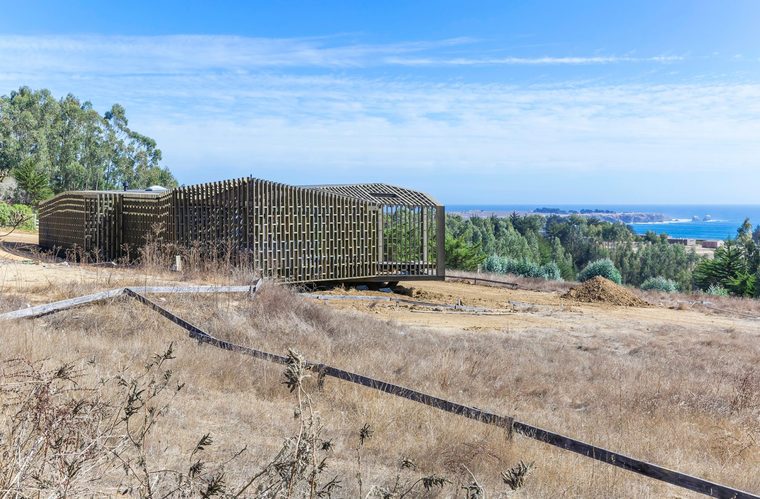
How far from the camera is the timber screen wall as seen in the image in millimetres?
16250

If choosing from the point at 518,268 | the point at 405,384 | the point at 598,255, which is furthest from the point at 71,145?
the point at 598,255

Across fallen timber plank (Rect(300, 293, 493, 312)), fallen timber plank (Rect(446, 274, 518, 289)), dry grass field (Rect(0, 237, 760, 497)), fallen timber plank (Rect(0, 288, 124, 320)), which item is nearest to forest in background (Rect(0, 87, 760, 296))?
fallen timber plank (Rect(446, 274, 518, 289))

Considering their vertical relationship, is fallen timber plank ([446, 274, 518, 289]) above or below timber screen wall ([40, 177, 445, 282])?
below

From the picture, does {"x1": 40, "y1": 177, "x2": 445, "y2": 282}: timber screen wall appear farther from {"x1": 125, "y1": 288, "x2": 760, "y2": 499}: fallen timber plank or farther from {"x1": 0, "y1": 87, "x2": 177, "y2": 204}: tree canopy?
{"x1": 0, "y1": 87, "x2": 177, "y2": 204}: tree canopy

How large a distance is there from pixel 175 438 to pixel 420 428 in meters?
2.13

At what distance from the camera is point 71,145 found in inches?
2125

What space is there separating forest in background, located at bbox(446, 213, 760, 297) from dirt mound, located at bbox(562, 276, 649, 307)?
12.0 m

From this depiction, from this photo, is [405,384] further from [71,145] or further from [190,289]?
[71,145]

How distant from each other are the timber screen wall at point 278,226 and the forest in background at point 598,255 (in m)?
16.3

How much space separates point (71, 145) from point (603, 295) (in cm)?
4603

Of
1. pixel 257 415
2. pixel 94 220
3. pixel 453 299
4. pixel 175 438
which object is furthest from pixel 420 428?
pixel 94 220

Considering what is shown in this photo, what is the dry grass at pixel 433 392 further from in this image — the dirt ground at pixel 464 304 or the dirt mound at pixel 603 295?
the dirt mound at pixel 603 295

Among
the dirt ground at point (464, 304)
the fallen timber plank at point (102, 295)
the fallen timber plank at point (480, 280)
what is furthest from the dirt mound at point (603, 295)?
the fallen timber plank at point (102, 295)

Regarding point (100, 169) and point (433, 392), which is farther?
point (100, 169)
